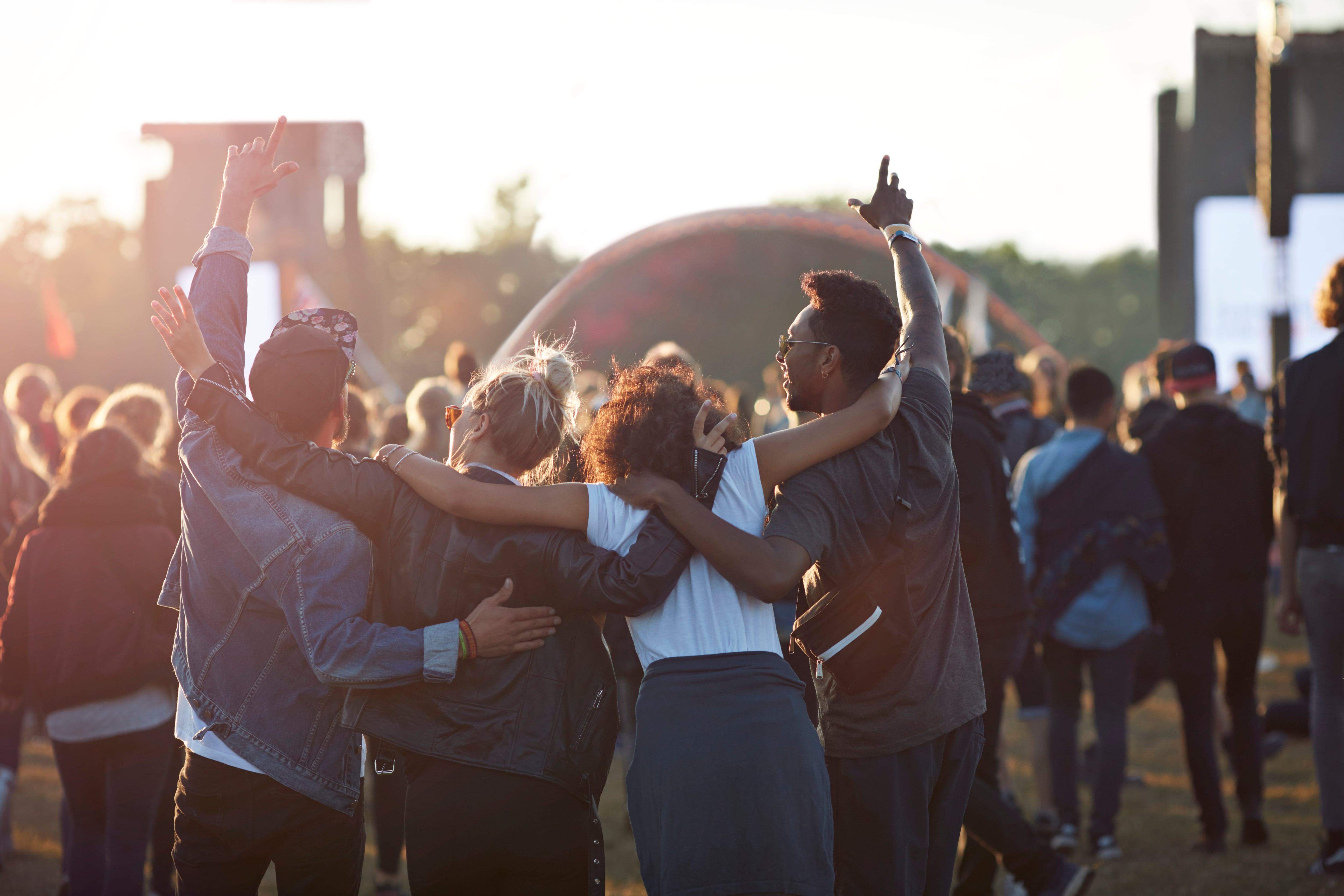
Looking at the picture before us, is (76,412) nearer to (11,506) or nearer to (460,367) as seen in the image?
(11,506)

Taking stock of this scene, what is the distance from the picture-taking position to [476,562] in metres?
2.57

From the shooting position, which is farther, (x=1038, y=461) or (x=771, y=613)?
(x=1038, y=461)

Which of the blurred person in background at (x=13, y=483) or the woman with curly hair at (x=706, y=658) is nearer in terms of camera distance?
the woman with curly hair at (x=706, y=658)

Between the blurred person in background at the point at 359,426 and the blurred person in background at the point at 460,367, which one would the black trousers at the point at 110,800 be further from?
the blurred person in background at the point at 460,367

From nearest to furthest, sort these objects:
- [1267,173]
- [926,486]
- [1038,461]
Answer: [926,486], [1038,461], [1267,173]

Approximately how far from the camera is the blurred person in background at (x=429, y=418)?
535cm

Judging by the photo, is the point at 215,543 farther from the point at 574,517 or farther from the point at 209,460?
the point at 574,517

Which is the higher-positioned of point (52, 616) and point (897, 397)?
point (897, 397)

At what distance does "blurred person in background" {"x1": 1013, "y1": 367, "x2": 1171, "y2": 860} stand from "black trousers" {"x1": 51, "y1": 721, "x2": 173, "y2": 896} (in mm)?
3714

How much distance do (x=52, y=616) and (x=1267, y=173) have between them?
38.8 ft

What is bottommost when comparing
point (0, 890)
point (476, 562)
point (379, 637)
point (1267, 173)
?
point (0, 890)

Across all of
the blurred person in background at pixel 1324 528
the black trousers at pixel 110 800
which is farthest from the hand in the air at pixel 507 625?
the blurred person in background at pixel 1324 528

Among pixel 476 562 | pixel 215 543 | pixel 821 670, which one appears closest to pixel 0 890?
pixel 215 543

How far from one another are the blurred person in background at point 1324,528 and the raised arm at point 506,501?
11.5 ft
